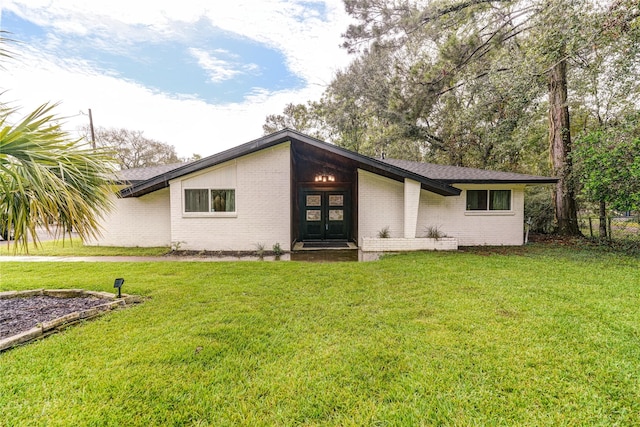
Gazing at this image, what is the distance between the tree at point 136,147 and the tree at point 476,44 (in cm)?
2525

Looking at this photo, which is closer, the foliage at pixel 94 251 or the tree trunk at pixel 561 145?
the foliage at pixel 94 251

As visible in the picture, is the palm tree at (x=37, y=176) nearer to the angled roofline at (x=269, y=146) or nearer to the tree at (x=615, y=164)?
Answer: the angled roofline at (x=269, y=146)

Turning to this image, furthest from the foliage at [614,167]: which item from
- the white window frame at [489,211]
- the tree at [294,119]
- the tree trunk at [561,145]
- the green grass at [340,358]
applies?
the tree at [294,119]

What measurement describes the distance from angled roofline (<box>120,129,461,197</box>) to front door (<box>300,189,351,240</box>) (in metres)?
2.67

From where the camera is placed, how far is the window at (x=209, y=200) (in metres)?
9.44

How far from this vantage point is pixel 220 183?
940 centimetres

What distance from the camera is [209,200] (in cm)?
947

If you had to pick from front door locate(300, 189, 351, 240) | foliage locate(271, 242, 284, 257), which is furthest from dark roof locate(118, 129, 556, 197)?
foliage locate(271, 242, 284, 257)

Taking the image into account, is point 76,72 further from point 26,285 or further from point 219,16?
point 26,285

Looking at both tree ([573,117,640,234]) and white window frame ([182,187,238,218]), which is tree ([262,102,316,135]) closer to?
white window frame ([182,187,238,218])

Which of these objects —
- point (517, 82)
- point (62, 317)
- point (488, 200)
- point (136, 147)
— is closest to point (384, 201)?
point (488, 200)

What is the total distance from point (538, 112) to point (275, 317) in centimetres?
1308

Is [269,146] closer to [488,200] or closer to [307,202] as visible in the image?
[307,202]

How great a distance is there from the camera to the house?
9.32 metres
